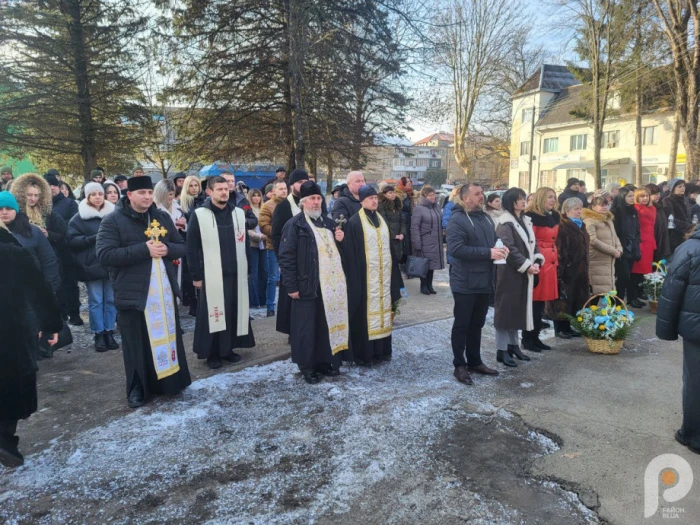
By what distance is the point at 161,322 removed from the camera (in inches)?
183

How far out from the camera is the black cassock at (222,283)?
547cm

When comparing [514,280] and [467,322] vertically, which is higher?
[514,280]

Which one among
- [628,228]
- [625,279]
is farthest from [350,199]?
[625,279]

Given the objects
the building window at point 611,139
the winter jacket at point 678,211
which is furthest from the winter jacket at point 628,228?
the building window at point 611,139

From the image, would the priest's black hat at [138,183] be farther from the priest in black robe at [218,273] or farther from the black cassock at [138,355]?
the black cassock at [138,355]

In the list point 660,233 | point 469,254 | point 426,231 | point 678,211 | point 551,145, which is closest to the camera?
point 469,254

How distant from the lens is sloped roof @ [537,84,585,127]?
4075 cm

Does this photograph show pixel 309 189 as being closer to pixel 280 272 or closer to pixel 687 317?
pixel 280 272

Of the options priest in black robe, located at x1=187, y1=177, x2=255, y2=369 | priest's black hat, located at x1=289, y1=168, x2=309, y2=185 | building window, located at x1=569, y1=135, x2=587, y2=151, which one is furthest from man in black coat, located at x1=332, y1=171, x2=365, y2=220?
building window, located at x1=569, y1=135, x2=587, y2=151

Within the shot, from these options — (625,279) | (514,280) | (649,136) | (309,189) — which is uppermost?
(649,136)

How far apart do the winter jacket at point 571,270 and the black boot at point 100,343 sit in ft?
18.3

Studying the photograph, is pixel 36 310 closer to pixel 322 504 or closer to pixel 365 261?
pixel 322 504

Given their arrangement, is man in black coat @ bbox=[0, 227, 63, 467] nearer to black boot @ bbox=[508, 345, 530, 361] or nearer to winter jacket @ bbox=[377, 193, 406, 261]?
black boot @ bbox=[508, 345, 530, 361]

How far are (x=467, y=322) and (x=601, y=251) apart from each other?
295 centimetres
